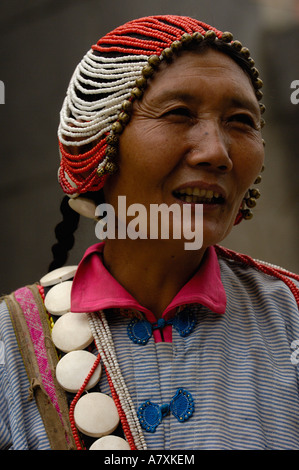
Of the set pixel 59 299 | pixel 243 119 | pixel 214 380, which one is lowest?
pixel 214 380

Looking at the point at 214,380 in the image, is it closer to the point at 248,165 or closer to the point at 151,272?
the point at 151,272

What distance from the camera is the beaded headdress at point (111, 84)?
1.43 metres

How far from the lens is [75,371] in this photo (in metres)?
1.43

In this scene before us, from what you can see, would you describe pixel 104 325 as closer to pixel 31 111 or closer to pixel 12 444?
pixel 12 444

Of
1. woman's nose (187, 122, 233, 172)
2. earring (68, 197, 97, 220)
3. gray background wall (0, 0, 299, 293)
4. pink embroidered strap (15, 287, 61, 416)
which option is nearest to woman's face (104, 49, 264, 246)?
woman's nose (187, 122, 233, 172)

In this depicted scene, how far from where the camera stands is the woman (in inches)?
53.6

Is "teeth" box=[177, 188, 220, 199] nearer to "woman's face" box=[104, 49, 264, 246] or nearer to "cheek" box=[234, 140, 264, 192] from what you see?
"woman's face" box=[104, 49, 264, 246]

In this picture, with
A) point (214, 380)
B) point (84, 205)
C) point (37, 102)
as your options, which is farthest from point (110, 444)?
point (37, 102)

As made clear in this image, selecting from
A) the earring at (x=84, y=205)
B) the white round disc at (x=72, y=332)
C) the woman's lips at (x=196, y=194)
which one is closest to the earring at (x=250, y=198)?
the woman's lips at (x=196, y=194)

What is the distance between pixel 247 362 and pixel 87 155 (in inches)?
28.9

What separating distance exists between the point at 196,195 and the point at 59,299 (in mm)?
547

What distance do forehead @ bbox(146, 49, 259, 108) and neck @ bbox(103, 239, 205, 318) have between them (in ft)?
1.42

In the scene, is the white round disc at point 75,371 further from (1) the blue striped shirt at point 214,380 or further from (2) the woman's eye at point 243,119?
(2) the woman's eye at point 243,119

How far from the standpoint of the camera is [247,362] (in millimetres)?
Answer: 1458
